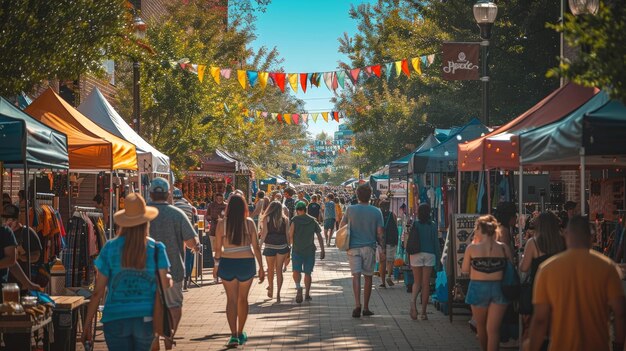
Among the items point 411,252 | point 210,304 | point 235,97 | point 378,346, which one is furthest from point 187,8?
point 378,346

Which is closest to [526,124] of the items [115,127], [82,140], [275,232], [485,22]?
[485,22]

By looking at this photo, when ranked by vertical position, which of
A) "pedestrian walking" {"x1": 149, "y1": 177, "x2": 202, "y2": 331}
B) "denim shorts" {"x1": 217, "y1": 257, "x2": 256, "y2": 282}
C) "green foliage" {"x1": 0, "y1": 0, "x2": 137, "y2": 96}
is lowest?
"denim shorts" {"x1": 217, "y1": 257, "x2": 256, "y2": 282}

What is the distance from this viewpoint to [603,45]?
7441 millimetres

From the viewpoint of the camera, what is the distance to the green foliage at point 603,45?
24.4 ft

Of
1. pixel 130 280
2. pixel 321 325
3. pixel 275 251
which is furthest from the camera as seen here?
pixel 275 251

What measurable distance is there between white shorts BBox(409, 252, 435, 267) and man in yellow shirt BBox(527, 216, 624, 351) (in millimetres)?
8004

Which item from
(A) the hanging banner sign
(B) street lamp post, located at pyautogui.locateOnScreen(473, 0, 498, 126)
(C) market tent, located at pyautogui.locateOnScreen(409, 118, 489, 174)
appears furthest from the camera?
(C) market tent, located at pyautogui.locateOnScreen(409, 118, 489, 174)

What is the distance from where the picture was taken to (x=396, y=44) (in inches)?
1549

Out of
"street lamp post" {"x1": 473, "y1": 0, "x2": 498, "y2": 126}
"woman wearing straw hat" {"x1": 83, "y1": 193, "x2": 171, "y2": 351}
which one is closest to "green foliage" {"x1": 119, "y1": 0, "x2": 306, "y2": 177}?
"street lamp post" {"x1": 473, "y1": 0, "x2": 498, "y2": 126}

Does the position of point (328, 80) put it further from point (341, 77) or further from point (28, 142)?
point (28, 142)

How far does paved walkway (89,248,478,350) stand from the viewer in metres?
12.6

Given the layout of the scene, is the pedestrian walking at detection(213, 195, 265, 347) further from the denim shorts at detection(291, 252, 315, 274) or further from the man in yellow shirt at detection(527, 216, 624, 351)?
the man in yellow shirt at detection(527, 216, 624, 351)

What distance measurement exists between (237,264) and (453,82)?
21897mm

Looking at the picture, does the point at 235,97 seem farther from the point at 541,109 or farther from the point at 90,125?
the point at 541,109
